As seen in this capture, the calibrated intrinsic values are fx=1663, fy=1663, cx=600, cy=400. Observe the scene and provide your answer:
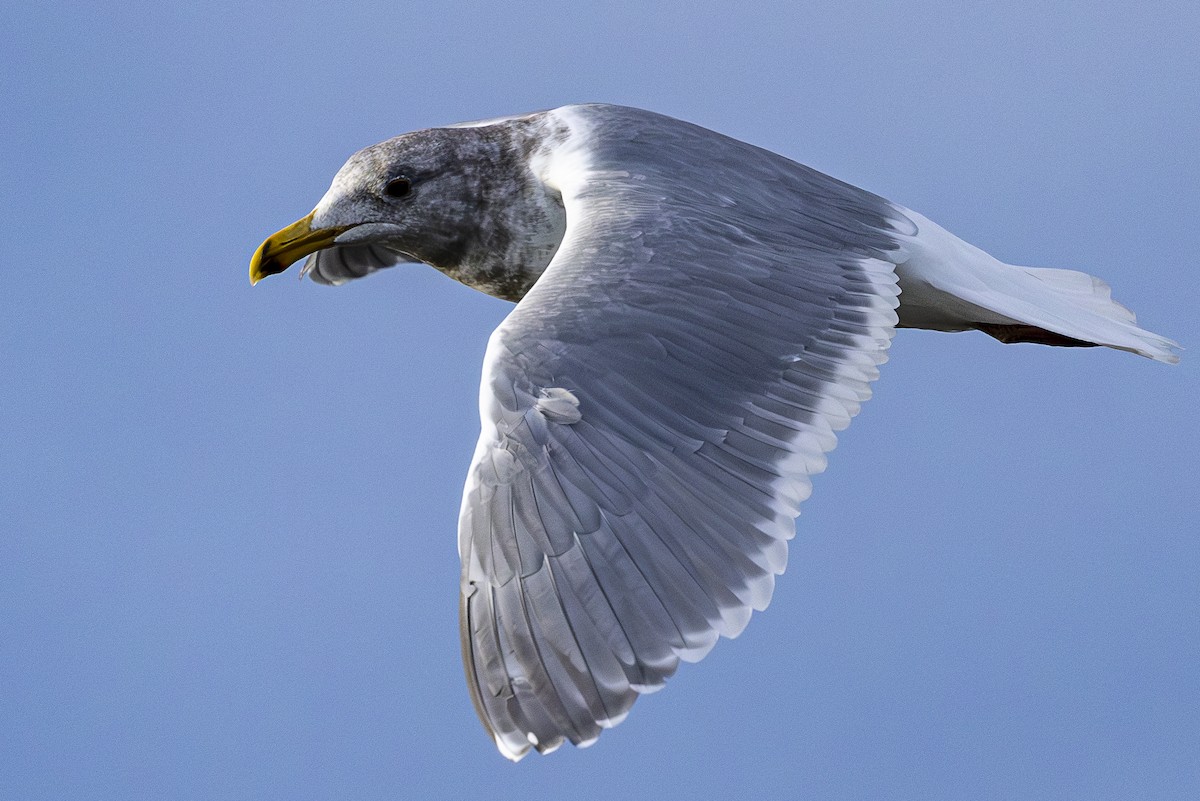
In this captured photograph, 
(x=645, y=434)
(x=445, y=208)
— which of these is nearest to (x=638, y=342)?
(x=645, y=434)

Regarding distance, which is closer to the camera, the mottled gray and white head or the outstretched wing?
the outstretched wing

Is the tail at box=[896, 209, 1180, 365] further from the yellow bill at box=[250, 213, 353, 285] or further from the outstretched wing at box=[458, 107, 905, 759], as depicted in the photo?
the yellow bill at box=[250, 213, 353, 285]

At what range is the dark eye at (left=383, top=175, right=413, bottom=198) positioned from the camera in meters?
4.93

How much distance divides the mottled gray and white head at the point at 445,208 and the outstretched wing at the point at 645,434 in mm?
490

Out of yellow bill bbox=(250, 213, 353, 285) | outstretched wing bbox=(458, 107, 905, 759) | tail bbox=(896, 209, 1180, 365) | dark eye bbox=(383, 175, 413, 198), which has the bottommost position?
outstretched wing bbox=(458, 107, 905, 759)

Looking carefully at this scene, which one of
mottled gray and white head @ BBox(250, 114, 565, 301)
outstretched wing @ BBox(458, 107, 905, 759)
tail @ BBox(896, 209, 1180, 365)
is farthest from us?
mottled gray and white head @ BBox(250, 114, 565, 301)

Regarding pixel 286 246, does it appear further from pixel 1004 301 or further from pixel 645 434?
pixel 1004 301

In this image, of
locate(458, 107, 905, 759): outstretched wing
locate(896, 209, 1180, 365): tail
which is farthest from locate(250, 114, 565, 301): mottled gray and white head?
locate(896, 209, 1180, 365): tail

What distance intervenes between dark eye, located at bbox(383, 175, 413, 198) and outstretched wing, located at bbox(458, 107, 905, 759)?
0.70m

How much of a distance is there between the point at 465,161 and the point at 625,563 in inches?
72.6

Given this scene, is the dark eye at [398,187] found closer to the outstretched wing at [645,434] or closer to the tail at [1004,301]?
the outstretched wing at [645,434]

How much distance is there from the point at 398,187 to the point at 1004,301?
5.91ft

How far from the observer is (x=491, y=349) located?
3.81m

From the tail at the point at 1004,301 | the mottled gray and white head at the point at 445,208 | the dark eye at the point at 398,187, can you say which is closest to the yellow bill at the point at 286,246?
the mottled gray and white head at the point at 445,208
